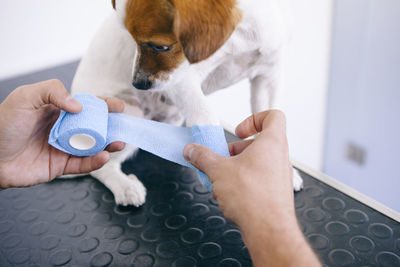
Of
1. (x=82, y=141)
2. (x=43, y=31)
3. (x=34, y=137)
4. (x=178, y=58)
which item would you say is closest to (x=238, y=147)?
(x=178, y=58)

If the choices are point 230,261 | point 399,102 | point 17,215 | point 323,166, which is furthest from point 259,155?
point 323,166

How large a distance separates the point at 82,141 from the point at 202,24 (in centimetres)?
37

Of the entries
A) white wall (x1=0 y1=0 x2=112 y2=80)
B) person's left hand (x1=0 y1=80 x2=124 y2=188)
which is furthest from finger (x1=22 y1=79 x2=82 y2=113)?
white wall (x1=0 y1=0 x2=112 y2=80)

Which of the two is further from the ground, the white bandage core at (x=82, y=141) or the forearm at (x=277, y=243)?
the white bandage core at (x=82, y=141)

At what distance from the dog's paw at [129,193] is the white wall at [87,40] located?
125 cm

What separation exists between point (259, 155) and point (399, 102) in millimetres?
1449

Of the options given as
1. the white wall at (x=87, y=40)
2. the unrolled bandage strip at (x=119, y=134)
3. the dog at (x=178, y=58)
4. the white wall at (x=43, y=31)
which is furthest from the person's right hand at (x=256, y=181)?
the white wall at (x=43, y=31)

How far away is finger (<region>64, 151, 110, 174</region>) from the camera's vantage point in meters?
0.96

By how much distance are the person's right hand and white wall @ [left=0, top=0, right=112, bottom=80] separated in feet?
5.61

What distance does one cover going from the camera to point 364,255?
863 mm

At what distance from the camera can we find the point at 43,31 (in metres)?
2.15

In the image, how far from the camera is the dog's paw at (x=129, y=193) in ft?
3.59

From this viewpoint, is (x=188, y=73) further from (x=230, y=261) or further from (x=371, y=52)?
(x=371, y=52)

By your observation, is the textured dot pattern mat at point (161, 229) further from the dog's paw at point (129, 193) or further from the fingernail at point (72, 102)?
the fingernail at point (72, 102)
